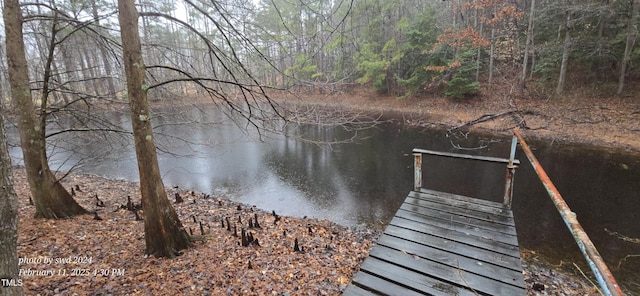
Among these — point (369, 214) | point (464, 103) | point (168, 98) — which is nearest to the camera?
point (168, 98)

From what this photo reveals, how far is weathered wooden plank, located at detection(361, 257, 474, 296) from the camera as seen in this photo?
2.64 m

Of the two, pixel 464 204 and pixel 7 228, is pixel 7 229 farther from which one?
pixel 464 204

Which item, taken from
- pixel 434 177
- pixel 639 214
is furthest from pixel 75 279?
pixel 639 214

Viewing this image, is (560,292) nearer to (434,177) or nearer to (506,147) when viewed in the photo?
(434,177)

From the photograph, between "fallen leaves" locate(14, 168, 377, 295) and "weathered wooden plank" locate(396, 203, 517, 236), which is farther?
"weathered wooden plank" locate(396, 203, 517, 236)

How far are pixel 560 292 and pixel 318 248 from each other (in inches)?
148

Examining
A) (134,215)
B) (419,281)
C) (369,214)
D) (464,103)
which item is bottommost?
(369,214)

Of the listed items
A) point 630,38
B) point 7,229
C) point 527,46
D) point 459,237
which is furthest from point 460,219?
point 527,46

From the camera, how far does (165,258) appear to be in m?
4.02

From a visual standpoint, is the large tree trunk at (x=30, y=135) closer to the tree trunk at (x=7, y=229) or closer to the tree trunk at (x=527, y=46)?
the tree trunk at (x=7, y=229)

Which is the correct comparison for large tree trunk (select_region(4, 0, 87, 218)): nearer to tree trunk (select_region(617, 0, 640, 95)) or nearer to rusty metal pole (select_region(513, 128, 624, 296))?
rusty metal pole (select_region(513, 128, 624, 296))

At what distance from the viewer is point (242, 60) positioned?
17.7 feet

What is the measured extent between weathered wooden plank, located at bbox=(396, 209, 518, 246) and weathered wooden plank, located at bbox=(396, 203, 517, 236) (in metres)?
0.06

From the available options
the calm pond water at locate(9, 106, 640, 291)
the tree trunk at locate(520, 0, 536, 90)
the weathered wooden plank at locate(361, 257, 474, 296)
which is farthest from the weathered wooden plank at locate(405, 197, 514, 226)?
the tree trunk at locate(520, 0, 536, 90)
